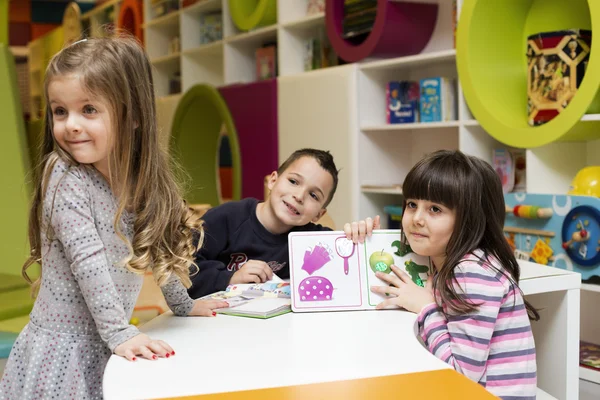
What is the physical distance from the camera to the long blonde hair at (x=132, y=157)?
4.20 ft

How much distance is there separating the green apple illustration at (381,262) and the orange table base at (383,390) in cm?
54

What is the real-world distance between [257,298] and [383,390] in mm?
672

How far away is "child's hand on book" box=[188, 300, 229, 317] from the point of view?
144 cm

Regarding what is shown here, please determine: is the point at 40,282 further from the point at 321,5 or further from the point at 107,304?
the point at 321,5

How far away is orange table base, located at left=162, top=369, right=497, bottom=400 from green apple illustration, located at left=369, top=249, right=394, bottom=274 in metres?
0.54

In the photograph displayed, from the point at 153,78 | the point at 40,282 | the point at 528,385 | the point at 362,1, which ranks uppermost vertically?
the point at 362,1

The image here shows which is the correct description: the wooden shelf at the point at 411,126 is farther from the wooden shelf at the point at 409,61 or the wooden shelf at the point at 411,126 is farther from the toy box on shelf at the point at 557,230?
the toy box on shelf at the point at 557,230

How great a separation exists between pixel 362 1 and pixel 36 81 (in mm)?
6739

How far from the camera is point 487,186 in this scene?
147 centimetres

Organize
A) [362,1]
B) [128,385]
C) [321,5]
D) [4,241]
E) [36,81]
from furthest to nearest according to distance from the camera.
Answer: [36,81] < [321,5] < [362,1] < [4,241] < [128,385]

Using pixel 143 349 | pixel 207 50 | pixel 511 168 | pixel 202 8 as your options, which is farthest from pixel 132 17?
pixel 143 349

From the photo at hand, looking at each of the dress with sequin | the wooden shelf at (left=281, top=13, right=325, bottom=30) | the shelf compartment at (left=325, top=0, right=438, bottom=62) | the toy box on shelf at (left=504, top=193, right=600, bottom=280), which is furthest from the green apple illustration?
the wooden shelf at (left=281, top=13, right=325, bottom=30)

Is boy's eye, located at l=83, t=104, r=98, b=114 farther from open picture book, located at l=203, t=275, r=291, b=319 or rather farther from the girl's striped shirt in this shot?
the girl's striped shirt

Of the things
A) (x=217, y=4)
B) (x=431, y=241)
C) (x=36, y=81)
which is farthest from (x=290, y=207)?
(x=36, y=81)
